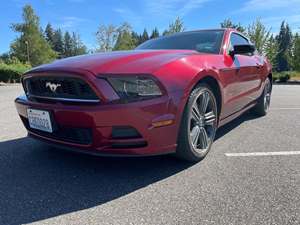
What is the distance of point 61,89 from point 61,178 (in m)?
0.75

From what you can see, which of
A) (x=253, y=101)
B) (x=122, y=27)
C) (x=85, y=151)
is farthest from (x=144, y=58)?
(x=122, y=27)

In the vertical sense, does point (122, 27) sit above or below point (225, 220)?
above

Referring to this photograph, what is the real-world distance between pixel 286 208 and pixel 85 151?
1544 millimetres

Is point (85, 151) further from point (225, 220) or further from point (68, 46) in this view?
point (68, 46)

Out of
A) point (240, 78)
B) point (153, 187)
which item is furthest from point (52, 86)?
point (240, 78)

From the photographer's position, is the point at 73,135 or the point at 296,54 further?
the point at 296,54

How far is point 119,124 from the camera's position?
2.44 metres

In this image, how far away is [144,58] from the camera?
9.17ft

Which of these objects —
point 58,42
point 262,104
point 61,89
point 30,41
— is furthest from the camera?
point 58,42

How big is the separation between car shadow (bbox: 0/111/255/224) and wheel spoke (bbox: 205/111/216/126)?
0.49m

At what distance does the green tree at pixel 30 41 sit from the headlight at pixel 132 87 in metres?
51.4

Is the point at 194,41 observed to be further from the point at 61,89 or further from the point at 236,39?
the point at 61,89

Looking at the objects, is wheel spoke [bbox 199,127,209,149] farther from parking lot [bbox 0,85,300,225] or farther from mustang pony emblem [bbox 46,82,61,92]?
mustang pony emblem [bbox 46,82,61,92]

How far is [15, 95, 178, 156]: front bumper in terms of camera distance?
2.42 metres
